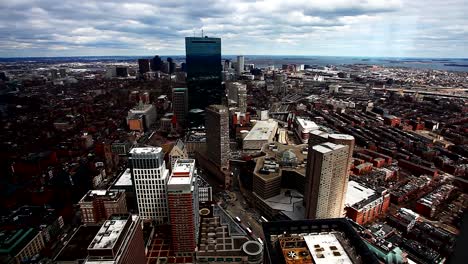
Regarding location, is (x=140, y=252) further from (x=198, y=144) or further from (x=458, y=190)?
(x=458, y=190)

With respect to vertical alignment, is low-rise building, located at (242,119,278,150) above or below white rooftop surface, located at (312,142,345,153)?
below

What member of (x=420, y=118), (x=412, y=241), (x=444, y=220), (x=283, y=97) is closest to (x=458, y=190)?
(x=444, y=220)

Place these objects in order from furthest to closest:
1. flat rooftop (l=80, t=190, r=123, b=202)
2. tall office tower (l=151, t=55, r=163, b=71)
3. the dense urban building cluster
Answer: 1. tall office tower (l=151, t=55, r=163, b=71)
2. flat rooftop (l=80, t=190, r=123, b=202)
3. the dense urban building cluster

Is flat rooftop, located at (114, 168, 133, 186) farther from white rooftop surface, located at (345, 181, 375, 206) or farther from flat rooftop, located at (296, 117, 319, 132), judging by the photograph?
flat rooftop, located at (296, 117, 319, 132)

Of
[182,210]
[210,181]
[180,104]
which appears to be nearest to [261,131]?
[210,181]

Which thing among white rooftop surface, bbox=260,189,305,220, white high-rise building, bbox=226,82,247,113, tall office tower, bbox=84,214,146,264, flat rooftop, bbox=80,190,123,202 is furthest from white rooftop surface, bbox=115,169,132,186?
white high-rise building, bbox=226,82,247,113

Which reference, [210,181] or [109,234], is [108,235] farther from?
[210,181]

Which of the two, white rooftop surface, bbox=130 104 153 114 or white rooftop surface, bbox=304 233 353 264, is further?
white rooftop surface, bbox=130 104 153 114
